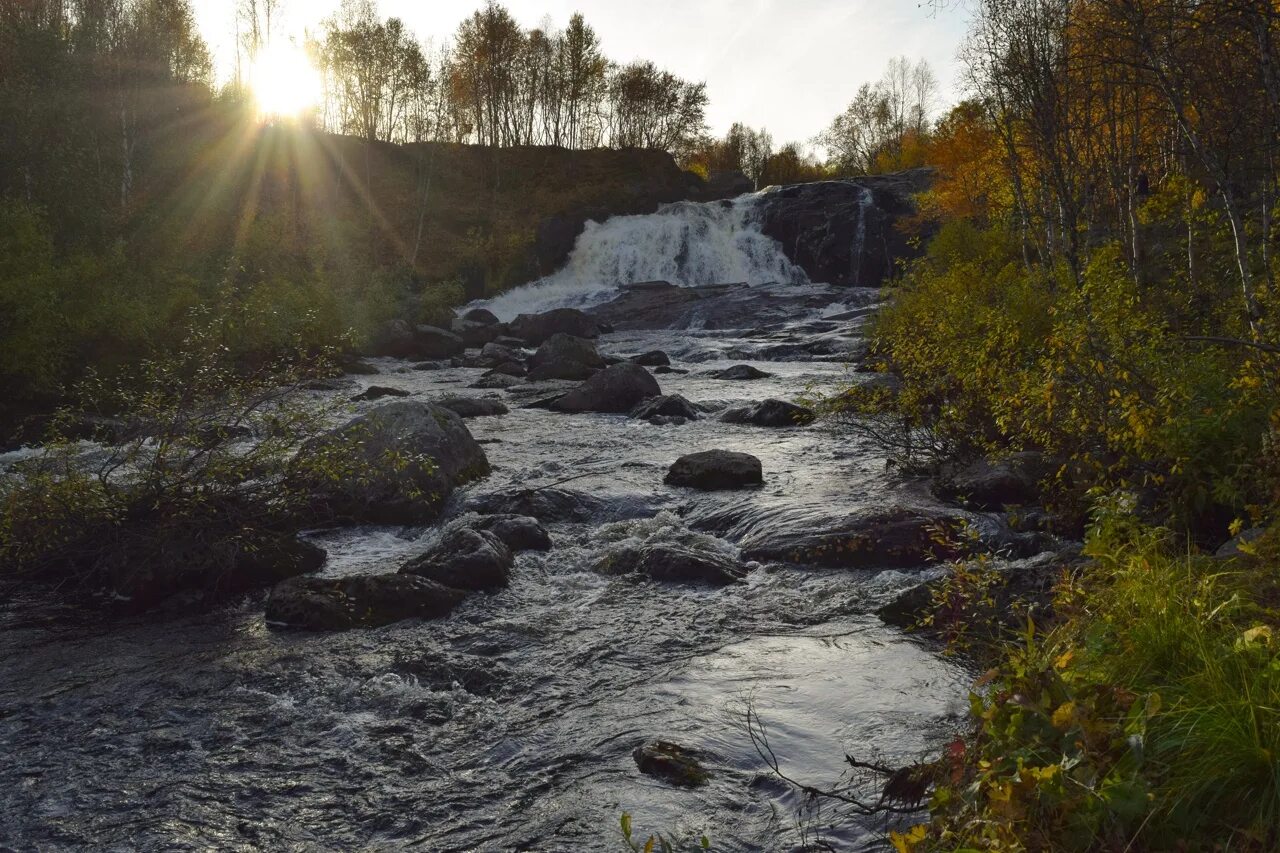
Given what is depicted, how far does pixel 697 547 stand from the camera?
9984 millimetres

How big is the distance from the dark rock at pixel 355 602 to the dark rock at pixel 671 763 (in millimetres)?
3228

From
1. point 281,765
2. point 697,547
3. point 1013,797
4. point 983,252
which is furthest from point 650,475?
point 983,252

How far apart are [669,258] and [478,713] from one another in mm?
42911

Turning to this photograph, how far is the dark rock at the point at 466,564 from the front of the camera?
8.80 m

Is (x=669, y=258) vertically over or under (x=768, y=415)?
over

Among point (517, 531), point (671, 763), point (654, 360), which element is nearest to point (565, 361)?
point (654, 360)

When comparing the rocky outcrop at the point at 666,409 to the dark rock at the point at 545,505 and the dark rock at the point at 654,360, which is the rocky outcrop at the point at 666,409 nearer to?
the dark rock at the point at 545,505

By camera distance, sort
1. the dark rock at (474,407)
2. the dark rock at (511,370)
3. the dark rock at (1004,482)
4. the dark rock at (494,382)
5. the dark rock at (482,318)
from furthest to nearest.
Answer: the dark rock at (482,318) → the dark rock at (511,370) → the dark rock at (494,382) → the dark rock at (474,407) → the dark rock at (1004,482)

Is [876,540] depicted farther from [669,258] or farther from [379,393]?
[669,258]

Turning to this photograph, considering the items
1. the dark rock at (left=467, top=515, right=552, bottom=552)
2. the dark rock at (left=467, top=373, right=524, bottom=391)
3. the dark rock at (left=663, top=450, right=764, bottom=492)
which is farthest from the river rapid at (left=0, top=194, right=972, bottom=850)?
the dark rock at (left=467, top=373, right=524, bottom=391)

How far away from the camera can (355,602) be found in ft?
26.6

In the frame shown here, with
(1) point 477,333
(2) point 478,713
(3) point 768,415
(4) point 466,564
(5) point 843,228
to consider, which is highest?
(5) point 843,228

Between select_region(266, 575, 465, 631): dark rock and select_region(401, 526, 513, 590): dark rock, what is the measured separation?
297 mm

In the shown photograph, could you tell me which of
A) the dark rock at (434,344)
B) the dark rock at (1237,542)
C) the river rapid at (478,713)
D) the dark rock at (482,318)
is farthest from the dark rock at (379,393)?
the dark rock at (482,318)
